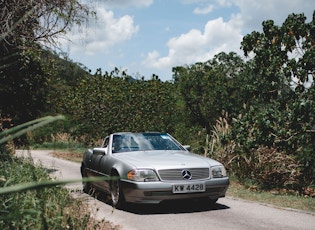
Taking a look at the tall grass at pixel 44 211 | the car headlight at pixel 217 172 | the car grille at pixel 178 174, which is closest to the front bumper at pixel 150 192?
the car grille at pixel 178 174

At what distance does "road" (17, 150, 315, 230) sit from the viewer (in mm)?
6988

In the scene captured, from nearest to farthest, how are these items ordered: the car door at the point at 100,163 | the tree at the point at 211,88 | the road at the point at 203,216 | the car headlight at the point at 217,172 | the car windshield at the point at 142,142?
1. the road at the point at 203,216
2. the car headlight at the point at 217,172
3. the car door at the point at 100,163
4. the car windshield at the point at 142,142
5. the tree at the point at 211,88

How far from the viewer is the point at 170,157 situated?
28.0ft

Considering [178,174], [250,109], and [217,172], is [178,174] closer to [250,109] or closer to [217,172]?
[217,172]

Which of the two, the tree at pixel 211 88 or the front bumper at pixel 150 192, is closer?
the front bumper at pixel 150 192

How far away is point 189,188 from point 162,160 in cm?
74

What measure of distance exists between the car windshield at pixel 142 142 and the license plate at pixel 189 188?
1.74 meters

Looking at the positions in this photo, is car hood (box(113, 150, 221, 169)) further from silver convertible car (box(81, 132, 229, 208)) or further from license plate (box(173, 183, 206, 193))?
license plate (box(173, 183, 206, 193))

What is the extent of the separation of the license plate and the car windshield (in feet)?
5.70

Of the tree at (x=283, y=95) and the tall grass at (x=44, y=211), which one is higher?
the tree at (x=283, y=95)

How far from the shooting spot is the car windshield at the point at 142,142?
366 inches

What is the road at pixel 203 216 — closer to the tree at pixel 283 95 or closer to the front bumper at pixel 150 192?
the front bumper at pixel 150 192

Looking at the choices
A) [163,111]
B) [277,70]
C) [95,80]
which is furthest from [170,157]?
[95,80]

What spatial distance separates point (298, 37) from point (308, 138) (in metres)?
2.67
